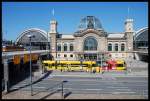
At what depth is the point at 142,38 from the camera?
104250 mm

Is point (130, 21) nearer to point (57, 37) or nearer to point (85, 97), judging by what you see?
point (57, 37)

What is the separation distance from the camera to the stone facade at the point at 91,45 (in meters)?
93.3

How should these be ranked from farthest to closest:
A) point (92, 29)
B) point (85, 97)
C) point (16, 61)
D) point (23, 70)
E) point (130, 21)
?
point (130, 21)
point (92, 29)
point (23, 70)
point (16, 61)
point (85, 97)

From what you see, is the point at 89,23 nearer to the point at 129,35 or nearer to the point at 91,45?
the point at 91,45

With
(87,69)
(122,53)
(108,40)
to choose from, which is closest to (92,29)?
(108,40)

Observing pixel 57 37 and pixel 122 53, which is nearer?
pixel 122 53

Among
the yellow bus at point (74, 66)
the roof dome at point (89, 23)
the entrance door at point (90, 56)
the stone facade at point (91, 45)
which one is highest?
the roof dome at point (89, 23)

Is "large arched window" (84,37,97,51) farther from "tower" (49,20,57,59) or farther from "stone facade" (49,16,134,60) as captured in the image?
"tower" (49,20,57,59)

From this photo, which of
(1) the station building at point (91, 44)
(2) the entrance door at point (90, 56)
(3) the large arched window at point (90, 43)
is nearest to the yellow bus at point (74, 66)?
(1) the station building at point (91, 44)

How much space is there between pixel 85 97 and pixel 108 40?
66989mm

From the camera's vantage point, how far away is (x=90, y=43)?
94.0m

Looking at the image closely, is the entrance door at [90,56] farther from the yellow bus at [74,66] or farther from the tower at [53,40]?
the yellow bus at [74,66]

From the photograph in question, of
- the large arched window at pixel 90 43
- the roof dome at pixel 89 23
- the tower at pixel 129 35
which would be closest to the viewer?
the large arched window at pixel 90 43

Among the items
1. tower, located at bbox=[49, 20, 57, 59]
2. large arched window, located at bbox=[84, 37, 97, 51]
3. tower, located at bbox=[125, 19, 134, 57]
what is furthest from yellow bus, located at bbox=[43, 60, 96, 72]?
tower, located at bbox=[125, 19, 134, 57]
